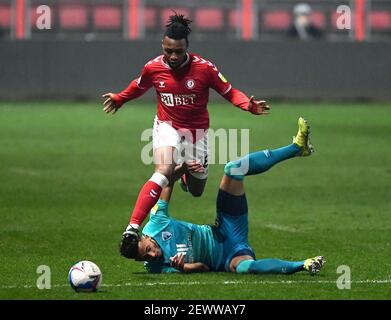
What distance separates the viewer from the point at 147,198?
11.0 metres

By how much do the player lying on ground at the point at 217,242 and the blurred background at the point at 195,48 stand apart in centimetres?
2069

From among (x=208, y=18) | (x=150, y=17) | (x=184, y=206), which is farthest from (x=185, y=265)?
(x=208, y=18)

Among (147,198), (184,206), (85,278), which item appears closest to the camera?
(85,278)

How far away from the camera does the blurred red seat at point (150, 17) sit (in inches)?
1369

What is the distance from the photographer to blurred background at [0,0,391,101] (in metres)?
31.3

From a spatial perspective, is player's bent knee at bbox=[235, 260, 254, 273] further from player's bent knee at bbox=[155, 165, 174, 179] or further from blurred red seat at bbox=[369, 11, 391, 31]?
blurred red seat at bbox=[369, 11, 391, 31]

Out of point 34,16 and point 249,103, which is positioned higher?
point 249,103

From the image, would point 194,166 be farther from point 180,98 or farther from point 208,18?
point 208,18

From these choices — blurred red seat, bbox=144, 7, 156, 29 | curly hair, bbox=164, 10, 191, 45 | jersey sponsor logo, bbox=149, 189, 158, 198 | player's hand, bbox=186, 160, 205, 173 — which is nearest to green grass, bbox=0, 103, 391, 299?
jersey sponsor logo, bbox=149, 189, 158, 198

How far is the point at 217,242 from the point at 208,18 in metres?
25.1

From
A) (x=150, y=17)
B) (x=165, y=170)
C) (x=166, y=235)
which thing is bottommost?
(x=166, y=235)

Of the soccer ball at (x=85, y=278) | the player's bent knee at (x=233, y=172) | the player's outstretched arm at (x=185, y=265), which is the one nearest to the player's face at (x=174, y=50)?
the player's bent knee at (x=233, y=172)
